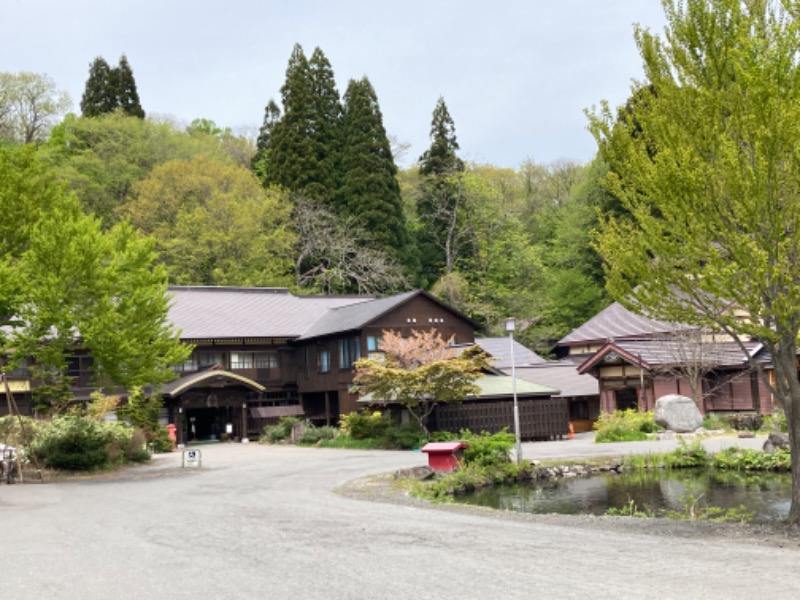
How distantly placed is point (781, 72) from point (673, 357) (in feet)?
89.0

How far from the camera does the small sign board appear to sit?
84.3ft

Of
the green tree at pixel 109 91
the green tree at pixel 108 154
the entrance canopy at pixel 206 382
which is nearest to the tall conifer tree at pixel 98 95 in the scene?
the green tree at pixel 109 91

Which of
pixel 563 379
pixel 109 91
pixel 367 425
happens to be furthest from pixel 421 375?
pixel 109 91

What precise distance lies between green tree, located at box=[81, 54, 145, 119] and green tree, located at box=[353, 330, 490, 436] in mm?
43375

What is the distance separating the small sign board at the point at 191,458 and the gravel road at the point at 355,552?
8.15 meters

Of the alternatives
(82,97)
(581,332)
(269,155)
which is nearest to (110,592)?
(581,332)

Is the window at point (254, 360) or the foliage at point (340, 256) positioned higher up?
the foliage at point (340, 256)

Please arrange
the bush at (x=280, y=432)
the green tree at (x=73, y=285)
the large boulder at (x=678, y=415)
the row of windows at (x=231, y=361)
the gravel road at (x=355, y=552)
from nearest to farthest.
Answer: the gravel road at (x=355, y=552), the green tree at (x=73, y=285), the large boulder at (x=678, y=415), the bush at (x=280, y=432), the row of windows at (x=231, y=361)

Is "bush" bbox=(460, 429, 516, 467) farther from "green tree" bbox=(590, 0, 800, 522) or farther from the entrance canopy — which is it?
the entrance canopy

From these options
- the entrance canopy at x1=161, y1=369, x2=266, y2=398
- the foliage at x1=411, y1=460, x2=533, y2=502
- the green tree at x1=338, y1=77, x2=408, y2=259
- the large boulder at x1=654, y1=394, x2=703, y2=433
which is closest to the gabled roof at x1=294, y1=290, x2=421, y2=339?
the entrance canopy at x1=161, y1=369, x2=266, y2=398

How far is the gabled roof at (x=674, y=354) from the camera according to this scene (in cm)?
3547

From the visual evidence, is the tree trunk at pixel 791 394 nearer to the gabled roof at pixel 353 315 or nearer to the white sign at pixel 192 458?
the white sign at pixel 192 458

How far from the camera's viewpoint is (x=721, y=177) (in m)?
11.8

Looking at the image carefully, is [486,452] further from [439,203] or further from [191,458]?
[439,203]
